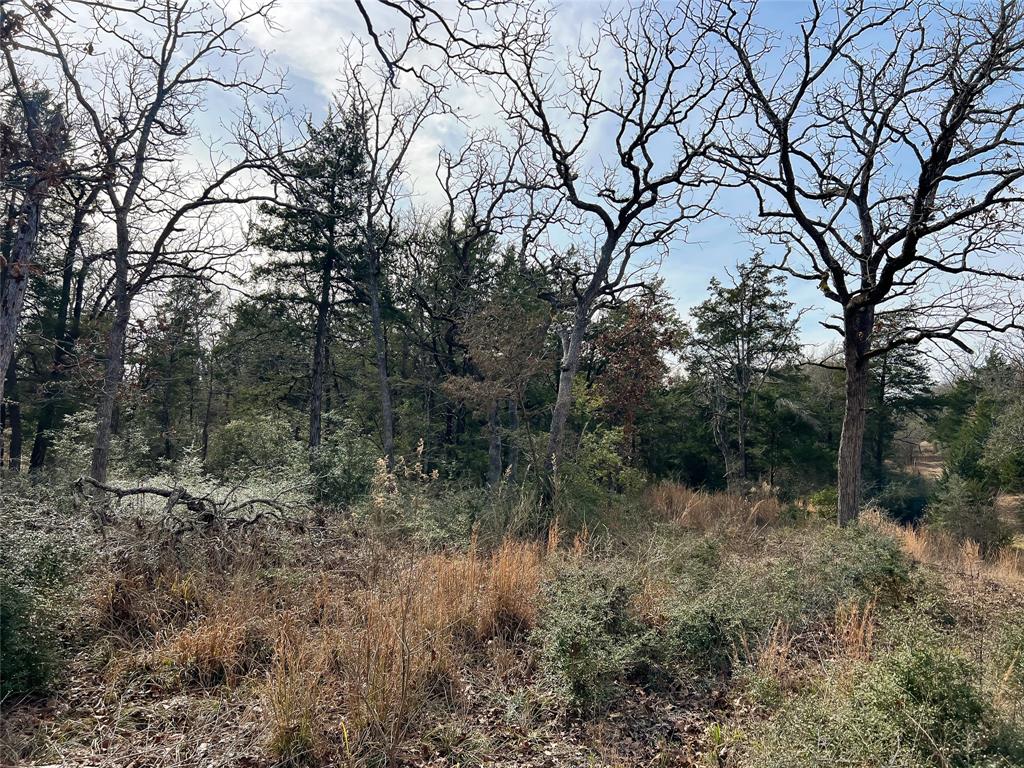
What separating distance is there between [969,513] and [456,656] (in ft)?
59.4

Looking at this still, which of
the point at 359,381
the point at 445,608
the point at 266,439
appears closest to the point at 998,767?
the point at 445,608

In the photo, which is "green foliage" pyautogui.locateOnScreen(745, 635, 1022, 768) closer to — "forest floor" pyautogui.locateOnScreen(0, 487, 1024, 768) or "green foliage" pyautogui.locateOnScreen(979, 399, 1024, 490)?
"forest floor" pyautogui.locateOnScreen(0, 487, 1024, 768)

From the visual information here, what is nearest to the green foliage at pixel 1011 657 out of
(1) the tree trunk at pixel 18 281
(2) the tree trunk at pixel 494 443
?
(1) the tree trunk at pixel 18 281

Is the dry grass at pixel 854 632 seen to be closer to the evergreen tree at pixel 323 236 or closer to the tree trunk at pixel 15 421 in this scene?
the evergreen tree at pixel 323 236

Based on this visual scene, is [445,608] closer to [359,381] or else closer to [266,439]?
[266,439]

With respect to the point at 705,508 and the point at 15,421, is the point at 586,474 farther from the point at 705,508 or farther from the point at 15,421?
the point at 15,421

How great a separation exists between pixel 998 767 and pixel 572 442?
9913 mm

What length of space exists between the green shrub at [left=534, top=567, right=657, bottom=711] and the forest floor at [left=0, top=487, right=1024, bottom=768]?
2 cm

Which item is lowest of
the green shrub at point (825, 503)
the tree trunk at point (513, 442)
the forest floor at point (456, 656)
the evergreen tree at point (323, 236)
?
the green shrub at point (825, 503)

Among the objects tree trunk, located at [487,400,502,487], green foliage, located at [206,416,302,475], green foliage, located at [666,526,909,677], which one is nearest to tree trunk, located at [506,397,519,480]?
tree trunk, located at [487,400,502,487]

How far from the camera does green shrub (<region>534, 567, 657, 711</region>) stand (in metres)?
3.49

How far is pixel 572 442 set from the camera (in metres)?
12.2

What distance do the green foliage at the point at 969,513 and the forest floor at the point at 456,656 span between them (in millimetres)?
12270

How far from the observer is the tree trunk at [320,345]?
16203 mm
